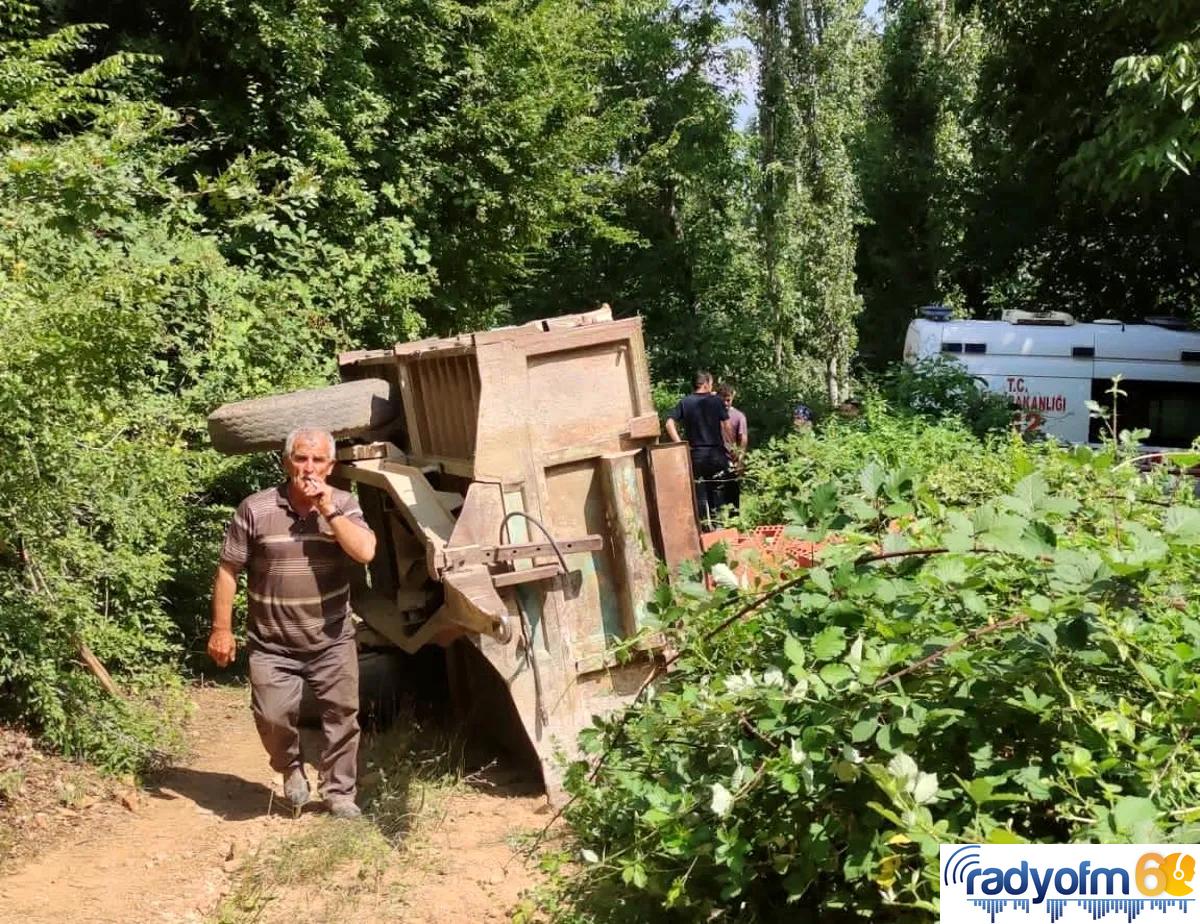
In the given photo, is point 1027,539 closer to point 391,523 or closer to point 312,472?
point 312,472

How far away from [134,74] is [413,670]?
6.24m

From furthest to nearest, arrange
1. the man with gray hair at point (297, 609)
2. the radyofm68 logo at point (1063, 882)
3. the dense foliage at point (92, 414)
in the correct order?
the dense foliage at point (92, 414), the man with gray hair at point (297, 609), the radyofm68 logo at point (1063, 882)

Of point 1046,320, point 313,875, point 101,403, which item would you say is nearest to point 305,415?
point 101,403

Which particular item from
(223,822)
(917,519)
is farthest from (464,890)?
(917,519)

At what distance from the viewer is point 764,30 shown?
2184 centimetres

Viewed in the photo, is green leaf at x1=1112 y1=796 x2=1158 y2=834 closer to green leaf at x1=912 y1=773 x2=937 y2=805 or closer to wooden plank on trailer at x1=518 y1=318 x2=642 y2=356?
green leaf at x1=912 y1=773 x2=937 y2=805

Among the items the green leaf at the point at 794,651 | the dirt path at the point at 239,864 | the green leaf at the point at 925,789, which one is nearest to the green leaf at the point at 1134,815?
the green leaf at the point at 925,789

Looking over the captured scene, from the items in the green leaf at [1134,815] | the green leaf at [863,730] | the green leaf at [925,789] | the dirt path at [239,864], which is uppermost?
the green leaf at [863,730]

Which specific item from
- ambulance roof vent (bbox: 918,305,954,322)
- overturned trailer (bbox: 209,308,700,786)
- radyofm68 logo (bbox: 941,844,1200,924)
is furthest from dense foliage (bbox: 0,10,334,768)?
ambulance roof vent (bbox: 918,305,954,322)

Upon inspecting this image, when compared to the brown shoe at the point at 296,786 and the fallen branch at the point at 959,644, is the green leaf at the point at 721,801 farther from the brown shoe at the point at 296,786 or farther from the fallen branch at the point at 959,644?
the brown shoe at the point at 296,786

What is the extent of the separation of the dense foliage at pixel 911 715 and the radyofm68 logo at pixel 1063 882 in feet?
0.15

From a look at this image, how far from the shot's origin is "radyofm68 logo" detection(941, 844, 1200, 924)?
2381 mm

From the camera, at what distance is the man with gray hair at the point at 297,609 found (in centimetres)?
548

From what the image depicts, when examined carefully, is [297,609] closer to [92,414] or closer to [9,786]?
[9,786]
